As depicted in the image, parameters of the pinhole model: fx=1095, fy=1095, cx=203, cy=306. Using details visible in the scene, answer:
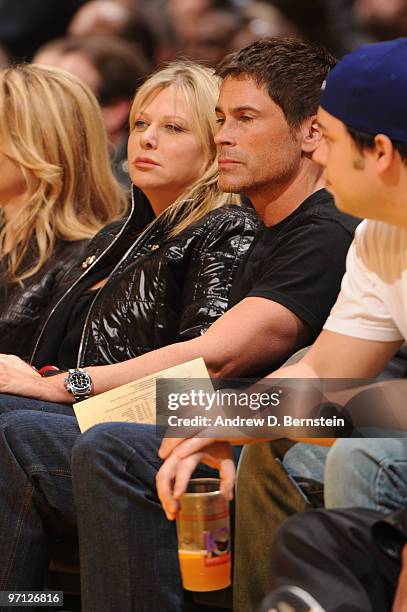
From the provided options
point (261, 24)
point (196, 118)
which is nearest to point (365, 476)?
point (196, 118)

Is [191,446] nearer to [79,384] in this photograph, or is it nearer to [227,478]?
[227,478]

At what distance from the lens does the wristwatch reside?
284 centimetres

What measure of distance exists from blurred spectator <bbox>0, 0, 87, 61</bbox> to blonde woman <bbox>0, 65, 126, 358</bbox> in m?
2.14

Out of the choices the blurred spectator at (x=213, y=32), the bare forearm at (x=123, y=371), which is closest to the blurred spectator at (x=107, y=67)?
the blurred spectator at (x=213, y=32)

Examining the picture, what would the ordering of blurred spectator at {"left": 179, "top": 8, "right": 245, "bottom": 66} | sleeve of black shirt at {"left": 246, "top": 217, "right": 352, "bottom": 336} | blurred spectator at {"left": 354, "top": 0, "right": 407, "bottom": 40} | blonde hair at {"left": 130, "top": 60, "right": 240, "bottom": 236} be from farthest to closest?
blurred spectator at {"left": 179, "top": 8, "right": 245, "bottom": 66}
blurred spectator at {"left": 354, "top": 0, "right": 407, "bottom": 40}
blonde hair at {"left": 130, "top": 60, "right": 240, "bottom": 236}
sleeve of black shirt at {"left": 246, "top": 217, "right": 352, "bottom": 336}

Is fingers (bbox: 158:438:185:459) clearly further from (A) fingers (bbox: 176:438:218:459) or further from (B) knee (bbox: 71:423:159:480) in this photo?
(B) knee (bbox: 71:423:159:480)

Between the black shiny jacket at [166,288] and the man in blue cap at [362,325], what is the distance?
2.43 ft

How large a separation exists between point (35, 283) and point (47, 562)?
120cm

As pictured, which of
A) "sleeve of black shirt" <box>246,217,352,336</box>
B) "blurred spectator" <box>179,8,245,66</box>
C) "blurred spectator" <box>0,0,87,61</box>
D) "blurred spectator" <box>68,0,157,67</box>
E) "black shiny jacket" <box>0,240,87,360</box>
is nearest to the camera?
"sleeve of black shirt" <box>246,217,352,336</box>

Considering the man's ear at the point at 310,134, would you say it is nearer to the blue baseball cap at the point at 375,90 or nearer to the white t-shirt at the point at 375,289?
the white t-shirt at the point at 375,289

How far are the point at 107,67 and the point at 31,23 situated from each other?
0.62m

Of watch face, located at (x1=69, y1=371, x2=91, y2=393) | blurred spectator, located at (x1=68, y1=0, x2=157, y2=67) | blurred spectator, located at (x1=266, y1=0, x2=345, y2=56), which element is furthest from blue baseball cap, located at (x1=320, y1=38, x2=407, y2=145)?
blurred spectator, located at (x1=68, y1=0, x2=157, y2=67)

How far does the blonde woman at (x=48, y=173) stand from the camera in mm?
3688

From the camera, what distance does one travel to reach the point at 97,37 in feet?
18.7
